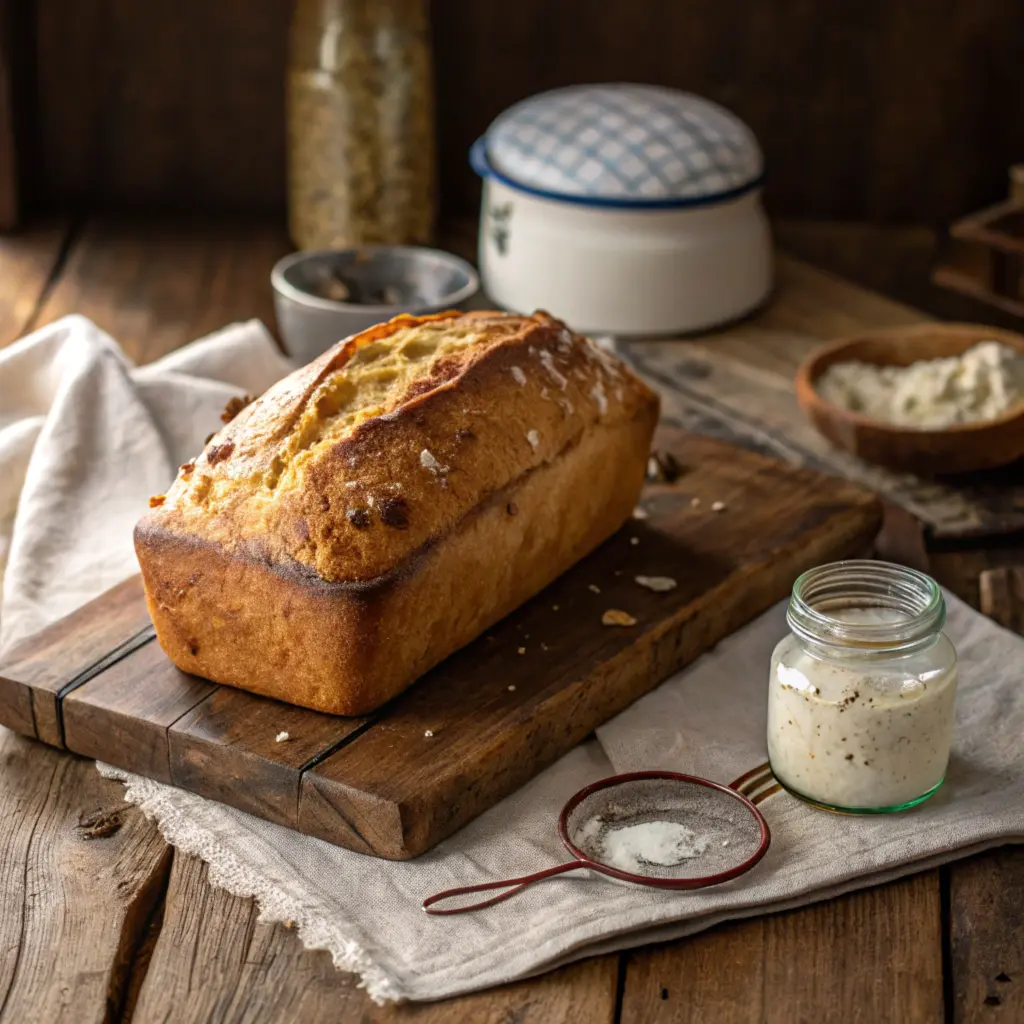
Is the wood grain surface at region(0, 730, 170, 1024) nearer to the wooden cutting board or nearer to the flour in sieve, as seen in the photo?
the wooden cutting board

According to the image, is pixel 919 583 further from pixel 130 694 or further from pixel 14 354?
pixel 14 354

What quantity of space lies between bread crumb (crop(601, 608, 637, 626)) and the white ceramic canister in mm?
995

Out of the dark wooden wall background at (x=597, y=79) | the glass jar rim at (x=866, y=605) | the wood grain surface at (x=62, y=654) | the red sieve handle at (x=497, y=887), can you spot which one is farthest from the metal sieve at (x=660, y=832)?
the dark wooden wall background at (x=597, y=79)

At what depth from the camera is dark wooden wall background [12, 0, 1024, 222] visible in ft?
9.35

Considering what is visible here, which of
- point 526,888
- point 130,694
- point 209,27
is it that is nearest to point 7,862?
point 130,694

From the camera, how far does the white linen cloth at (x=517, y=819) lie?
1234 millimetres

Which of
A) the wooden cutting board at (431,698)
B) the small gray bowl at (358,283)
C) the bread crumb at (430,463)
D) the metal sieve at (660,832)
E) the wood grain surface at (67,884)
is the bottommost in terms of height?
the wood grain surface at (67,884)

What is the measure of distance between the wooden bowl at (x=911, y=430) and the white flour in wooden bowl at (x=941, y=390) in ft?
0.10

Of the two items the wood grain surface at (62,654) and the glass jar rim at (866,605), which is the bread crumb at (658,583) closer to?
the glass jar rim at (866,605)

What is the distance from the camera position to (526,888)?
Answer: 1.29 m

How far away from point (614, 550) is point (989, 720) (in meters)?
0.45

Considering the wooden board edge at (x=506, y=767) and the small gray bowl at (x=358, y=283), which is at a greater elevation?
the small gray bowl at (x=358, y=283)

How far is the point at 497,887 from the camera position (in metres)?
1.29

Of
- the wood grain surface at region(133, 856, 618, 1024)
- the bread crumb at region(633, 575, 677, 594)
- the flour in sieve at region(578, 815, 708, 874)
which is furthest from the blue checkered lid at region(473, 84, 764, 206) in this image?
the wood grain surface at region(133, 856, 618, 1024)
